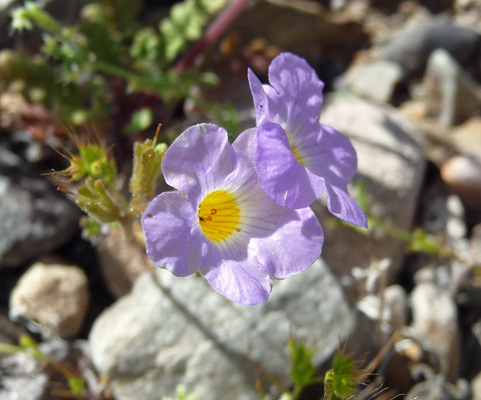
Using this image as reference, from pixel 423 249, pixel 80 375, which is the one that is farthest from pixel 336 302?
pixel 80 375

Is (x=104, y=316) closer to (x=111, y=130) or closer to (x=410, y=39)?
(x=111, y=130)

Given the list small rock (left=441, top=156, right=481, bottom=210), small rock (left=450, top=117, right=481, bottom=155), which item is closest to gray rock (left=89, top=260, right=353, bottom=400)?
small rock (left=441, top=156, right=481, bottom=210)

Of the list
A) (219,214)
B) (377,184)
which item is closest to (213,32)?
(377,184)

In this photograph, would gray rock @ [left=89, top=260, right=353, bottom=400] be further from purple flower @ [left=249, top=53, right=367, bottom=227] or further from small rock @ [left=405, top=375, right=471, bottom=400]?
purple flower @ [left=249, top=53, right=367, bottom=227]

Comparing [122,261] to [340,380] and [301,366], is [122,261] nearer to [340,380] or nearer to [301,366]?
[301,366]

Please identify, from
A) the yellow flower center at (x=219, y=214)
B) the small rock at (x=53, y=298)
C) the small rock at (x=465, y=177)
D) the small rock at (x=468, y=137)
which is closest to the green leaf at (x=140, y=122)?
the small rock at (x=53, y=298)

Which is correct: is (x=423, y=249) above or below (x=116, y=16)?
below
